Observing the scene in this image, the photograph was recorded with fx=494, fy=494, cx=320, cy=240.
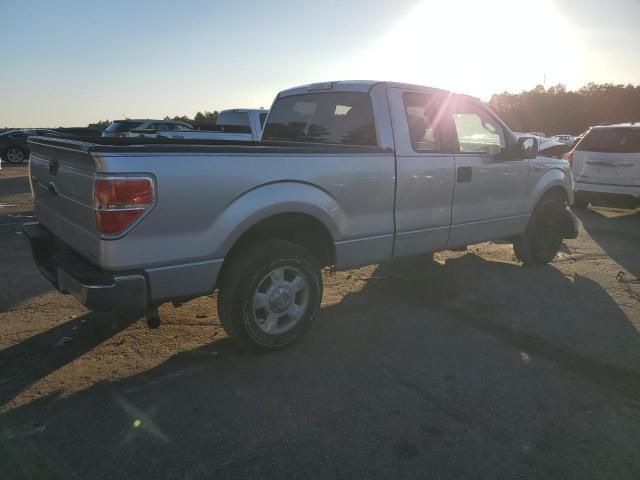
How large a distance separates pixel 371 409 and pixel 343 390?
27cm

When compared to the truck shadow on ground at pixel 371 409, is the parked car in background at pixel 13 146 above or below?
above

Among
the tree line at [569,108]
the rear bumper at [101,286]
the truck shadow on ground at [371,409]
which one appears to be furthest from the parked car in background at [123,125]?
the tree line at [569,108]

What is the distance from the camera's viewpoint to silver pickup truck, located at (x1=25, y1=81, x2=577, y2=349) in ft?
9.17

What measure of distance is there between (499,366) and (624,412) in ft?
2.55

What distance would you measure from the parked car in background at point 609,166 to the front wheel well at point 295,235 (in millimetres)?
7605

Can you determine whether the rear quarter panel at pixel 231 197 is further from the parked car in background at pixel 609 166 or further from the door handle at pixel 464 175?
the parked car in background at pixel 609 166

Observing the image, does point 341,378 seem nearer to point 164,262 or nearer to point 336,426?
point 336,426

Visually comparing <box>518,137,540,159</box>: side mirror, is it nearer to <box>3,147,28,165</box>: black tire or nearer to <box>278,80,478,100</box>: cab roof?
<box>278,80,478,100</box>: cab roof

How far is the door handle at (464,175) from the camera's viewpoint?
461cm

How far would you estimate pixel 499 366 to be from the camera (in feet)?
11.3

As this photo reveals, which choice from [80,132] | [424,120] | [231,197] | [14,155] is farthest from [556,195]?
[14,155]

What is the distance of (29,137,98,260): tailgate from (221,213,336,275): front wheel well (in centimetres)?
89

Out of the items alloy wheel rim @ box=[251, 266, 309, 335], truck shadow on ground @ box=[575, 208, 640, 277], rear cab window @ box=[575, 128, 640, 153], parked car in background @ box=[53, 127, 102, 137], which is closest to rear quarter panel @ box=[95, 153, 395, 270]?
alloy wheel rim @ box=[251, 266, 309, 335]

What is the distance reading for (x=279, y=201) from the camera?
3.30m
